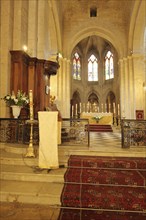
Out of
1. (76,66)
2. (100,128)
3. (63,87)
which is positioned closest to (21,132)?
(100,128)

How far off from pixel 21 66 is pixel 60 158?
13.5 feet

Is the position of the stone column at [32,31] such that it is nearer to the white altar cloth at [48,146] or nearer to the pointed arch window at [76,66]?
the white altar cloth at [48,146]

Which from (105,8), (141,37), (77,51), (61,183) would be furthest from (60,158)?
(77,51)

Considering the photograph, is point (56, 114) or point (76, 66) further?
point (76, 66)

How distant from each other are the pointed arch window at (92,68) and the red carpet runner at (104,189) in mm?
22350

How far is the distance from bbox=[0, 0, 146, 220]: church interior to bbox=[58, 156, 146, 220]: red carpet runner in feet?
0.08

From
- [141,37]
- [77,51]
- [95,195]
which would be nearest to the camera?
[95,195]

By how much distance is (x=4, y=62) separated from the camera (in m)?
6.86

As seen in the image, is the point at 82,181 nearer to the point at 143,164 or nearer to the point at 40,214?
the point at 40,214

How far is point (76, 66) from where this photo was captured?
25172 mm

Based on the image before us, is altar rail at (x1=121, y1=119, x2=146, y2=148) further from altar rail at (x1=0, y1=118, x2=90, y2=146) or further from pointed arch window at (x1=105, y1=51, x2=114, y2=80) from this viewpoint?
pointed arch window at (x1=105, y1=51, x2=114, y2=80)

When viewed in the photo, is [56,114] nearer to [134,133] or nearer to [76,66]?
[134,133]

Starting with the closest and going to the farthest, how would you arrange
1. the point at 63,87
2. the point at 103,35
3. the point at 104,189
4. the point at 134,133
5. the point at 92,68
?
the point at 104,189, the point at 134,133, the point at 63,87, the point at 103,35, the point at 92,68

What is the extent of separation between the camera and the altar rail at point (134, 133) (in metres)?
5.52
